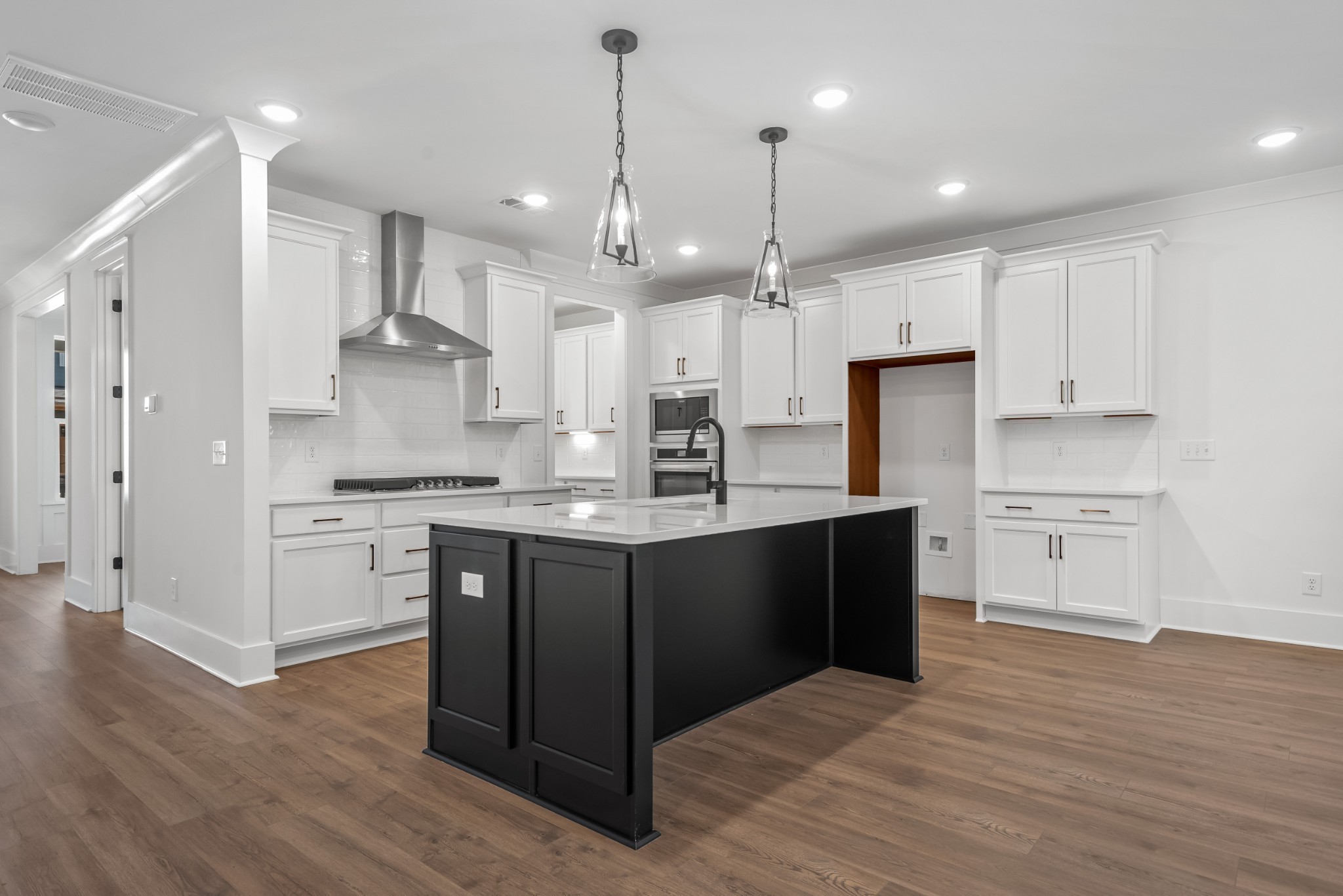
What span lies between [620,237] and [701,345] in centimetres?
377

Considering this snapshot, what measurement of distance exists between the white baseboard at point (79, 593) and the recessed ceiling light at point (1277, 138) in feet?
25.5

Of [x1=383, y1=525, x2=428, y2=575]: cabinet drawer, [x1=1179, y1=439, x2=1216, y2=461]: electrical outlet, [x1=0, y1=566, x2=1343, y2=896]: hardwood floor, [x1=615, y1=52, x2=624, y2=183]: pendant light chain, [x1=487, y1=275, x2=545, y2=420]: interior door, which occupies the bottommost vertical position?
[x1=0, y1=566, x2=1343, y2=896]: hardwood floor

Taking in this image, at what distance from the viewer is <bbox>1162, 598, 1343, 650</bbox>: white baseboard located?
4.32 meters

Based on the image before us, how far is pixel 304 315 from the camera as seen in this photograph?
4.16 metres

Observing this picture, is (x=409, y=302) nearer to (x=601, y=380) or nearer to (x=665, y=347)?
(x=665, y=347)

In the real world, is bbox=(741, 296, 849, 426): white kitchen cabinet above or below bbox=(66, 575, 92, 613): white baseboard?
above

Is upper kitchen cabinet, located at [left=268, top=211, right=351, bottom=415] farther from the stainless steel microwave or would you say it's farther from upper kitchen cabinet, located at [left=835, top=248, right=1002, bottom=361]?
upper kitchen cabinet, located at [left=835, top=248, right=1002, bottom=361]

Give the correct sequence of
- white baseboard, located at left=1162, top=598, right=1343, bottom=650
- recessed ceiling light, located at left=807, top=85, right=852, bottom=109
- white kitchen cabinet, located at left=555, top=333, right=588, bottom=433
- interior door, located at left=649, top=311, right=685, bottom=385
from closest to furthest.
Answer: recessed ceiling light, located at left=807, top=85, right=852, bottom=109 → white baseboard, located at left=1162, top=598, right=1343, bottom=650 → interior door, located at left=649, top=311, right=685, bottom=385 → white kitchen cabinet, located at left=555, top=333, right=588, bottom=433

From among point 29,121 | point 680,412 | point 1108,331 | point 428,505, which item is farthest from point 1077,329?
point 29,121

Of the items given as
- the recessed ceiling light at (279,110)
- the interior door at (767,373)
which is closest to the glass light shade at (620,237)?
the recessed ceiling light at (279,110)

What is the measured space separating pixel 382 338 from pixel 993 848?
3882 mm

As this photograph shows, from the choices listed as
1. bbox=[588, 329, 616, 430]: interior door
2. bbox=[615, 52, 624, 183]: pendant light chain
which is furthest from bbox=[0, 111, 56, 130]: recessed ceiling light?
bbox=[588, 329, 616, 430]: interior door

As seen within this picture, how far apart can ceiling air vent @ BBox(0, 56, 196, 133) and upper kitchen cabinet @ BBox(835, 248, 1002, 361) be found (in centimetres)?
418

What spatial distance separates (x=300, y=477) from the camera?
4492mm
